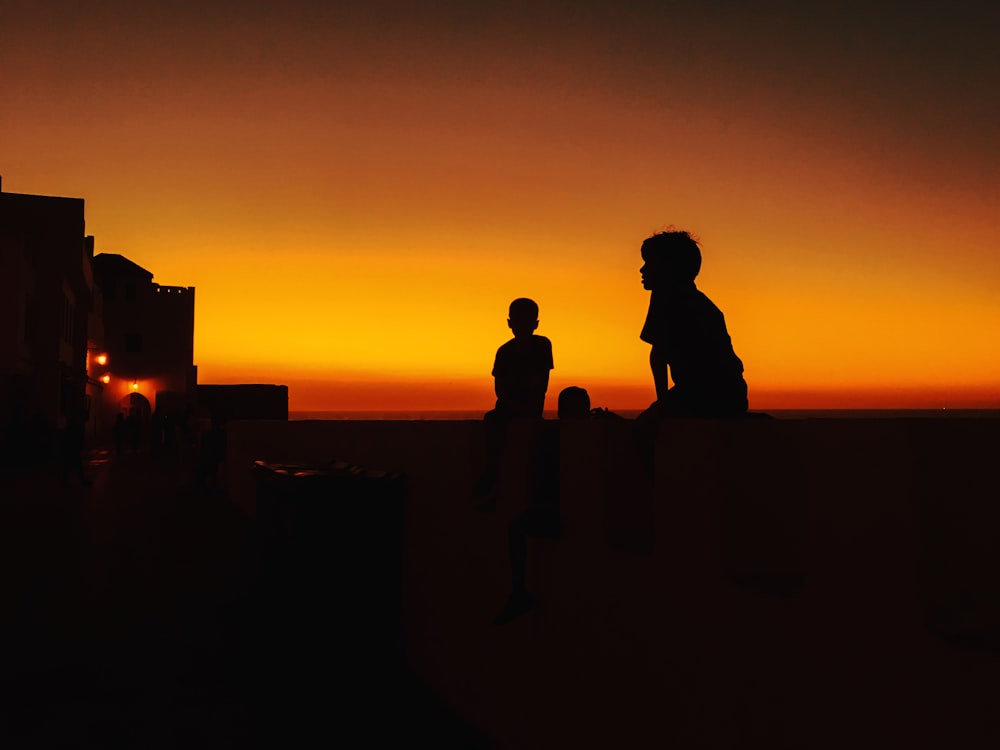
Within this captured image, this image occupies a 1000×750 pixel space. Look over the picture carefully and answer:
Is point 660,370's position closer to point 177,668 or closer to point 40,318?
point 177,668

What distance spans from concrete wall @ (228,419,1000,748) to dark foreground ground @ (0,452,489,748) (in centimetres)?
106

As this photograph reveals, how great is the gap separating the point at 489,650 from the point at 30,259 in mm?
32528

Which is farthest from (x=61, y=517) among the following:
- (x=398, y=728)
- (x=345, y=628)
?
(x=398, y=728)

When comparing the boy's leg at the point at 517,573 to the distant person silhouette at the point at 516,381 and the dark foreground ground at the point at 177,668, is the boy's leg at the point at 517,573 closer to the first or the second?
the distant person silhouette at the point at 516,381

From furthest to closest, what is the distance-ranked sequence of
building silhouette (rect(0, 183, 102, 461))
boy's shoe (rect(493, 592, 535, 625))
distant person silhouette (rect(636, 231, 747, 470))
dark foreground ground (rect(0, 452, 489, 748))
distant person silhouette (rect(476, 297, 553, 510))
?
building silhouette (rect(0, 183, 102, 461))
dark foreground ground (rect(0, 452, 489, 748))
distant person silhouette (rect(476, 297, 553, 510))
boy's shoe (rect(493, 592, 535, 625))
distant person silhouette (rect(636, 231, 747, 470))

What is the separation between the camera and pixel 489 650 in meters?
4.59

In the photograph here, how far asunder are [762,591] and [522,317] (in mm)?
3146

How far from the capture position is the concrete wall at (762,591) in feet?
6.07

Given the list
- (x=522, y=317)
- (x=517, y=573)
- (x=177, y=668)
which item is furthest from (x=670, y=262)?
(x=177, y=668)

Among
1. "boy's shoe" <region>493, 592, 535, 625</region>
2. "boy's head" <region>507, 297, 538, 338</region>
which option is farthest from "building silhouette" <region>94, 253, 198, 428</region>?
"boy's shoe" <region>493, 592, 535, 625</region>

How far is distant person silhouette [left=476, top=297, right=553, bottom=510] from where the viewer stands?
4.59 m

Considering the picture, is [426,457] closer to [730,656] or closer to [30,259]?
[730,656]

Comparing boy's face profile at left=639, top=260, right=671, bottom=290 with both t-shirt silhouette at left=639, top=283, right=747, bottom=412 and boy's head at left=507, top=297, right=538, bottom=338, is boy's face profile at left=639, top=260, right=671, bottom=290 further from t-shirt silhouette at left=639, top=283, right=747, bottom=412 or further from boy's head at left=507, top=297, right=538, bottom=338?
boy's head at left=507, top=297, right=538, bottom=338

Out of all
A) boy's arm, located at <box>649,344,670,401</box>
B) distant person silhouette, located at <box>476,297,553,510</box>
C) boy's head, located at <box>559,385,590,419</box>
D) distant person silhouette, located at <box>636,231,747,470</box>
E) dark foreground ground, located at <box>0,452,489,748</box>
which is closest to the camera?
distant person silhouette, located at <box>636,231,747,470</box>
